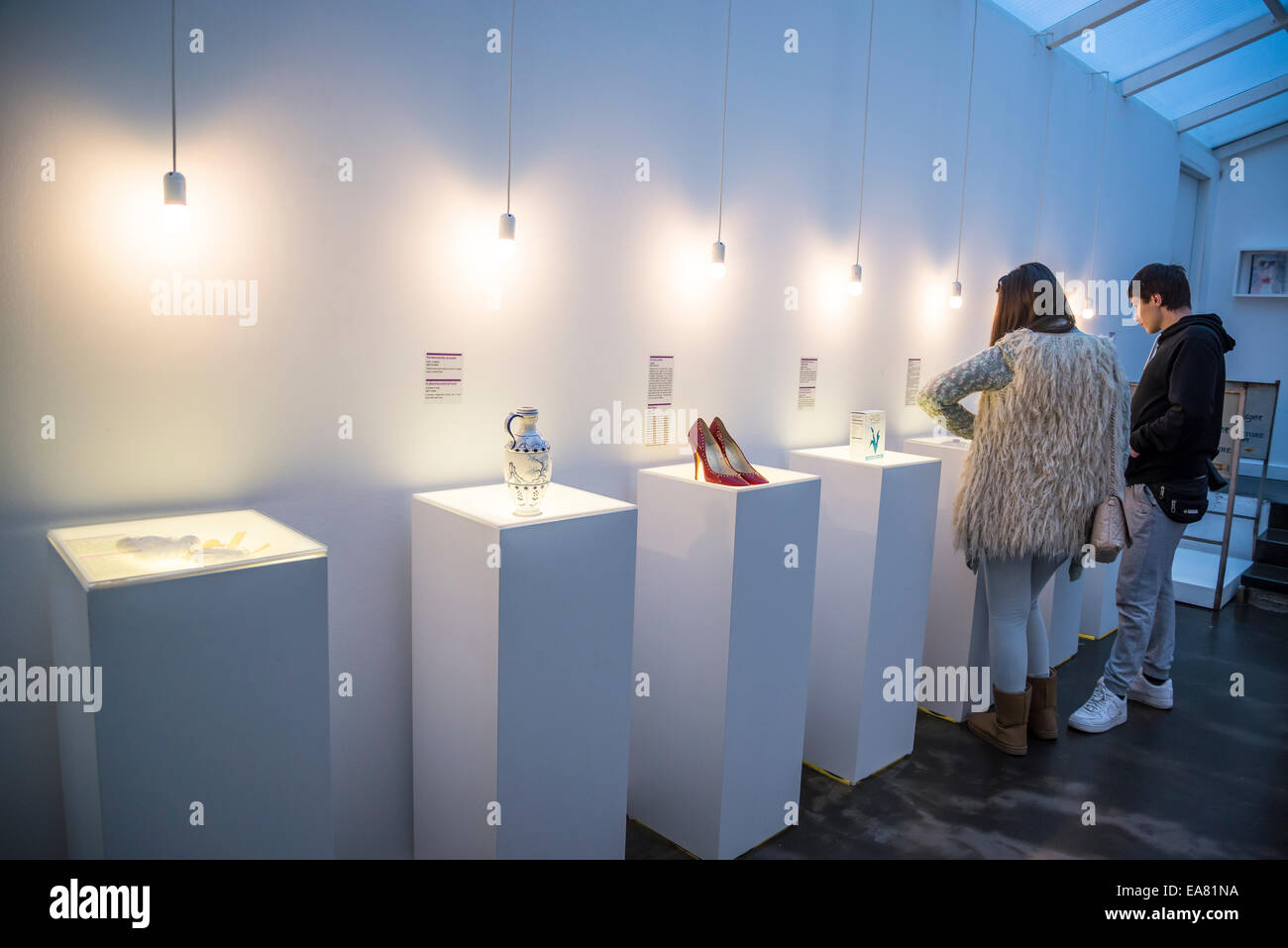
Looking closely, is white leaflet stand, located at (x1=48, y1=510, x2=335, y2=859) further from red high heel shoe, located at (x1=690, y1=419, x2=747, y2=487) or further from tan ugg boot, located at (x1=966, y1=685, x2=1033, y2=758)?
tan ugg boot, located at (x1=966, y1=685, x2=1033, y2=758)

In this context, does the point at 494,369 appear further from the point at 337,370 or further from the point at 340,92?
the point at 340,92

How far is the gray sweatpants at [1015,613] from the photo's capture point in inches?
112

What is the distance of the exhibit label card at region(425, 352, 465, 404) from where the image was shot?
210 cm

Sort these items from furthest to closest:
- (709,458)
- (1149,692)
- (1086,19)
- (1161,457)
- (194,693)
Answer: (1086,19) → (1149,692) → (1161,457) → (709,458) → (194,693)

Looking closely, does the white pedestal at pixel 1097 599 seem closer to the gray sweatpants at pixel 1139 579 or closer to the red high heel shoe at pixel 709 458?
the gray sweatpants at pixel 1139 579

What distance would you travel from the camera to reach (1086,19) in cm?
417

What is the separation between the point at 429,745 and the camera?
206 centimetres

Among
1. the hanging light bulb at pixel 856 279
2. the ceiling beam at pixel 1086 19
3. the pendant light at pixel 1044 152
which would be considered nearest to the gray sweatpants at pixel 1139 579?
the hanging light bulb at pixel 856 279

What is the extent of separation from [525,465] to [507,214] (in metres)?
0.71

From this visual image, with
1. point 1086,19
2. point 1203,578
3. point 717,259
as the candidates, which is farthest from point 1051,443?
point 1203,578

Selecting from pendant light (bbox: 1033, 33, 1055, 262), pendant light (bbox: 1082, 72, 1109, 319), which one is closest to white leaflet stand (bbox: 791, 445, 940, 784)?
pendant light (bbox: 1033, 33, 1055, 262)

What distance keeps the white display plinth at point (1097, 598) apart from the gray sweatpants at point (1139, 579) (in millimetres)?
976

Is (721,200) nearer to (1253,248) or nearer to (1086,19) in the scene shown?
(1086,19)
